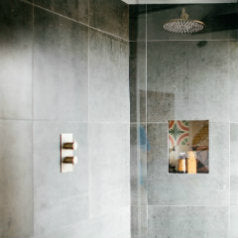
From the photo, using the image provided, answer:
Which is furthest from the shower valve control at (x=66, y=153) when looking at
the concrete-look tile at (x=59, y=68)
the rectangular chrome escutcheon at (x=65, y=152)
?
the concrete-look tile at (x=59, y=68)

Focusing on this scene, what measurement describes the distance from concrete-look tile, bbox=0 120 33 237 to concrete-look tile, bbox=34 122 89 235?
0.05 meters

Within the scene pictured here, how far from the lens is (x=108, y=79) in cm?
205

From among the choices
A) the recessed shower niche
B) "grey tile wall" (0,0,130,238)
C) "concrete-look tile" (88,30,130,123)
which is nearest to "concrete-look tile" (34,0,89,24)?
"grey tile wall" (0,0,130,238)

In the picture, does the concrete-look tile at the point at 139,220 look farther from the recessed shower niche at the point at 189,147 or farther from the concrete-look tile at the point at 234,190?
the concrete-look tile at the point at 234,190

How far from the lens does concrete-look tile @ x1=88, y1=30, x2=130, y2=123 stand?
1.95 metres

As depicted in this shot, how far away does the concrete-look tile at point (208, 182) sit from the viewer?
171 centimetres

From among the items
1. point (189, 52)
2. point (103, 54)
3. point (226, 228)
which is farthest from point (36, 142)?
point (226, 228)

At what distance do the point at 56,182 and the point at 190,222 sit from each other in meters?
0.75

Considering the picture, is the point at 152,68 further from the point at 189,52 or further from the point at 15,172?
the point at 15,172

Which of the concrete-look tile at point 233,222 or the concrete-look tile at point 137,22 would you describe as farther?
the concrete-look tile at point 137,22

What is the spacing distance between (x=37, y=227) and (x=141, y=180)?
65 cm

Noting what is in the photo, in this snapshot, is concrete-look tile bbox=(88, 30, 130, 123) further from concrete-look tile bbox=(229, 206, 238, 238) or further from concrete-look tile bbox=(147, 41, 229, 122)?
concrete-look tile bbox=(229, 206, 238, 238)

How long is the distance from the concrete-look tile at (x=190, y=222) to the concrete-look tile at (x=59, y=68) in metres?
0.72

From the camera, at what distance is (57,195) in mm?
A: 1710
